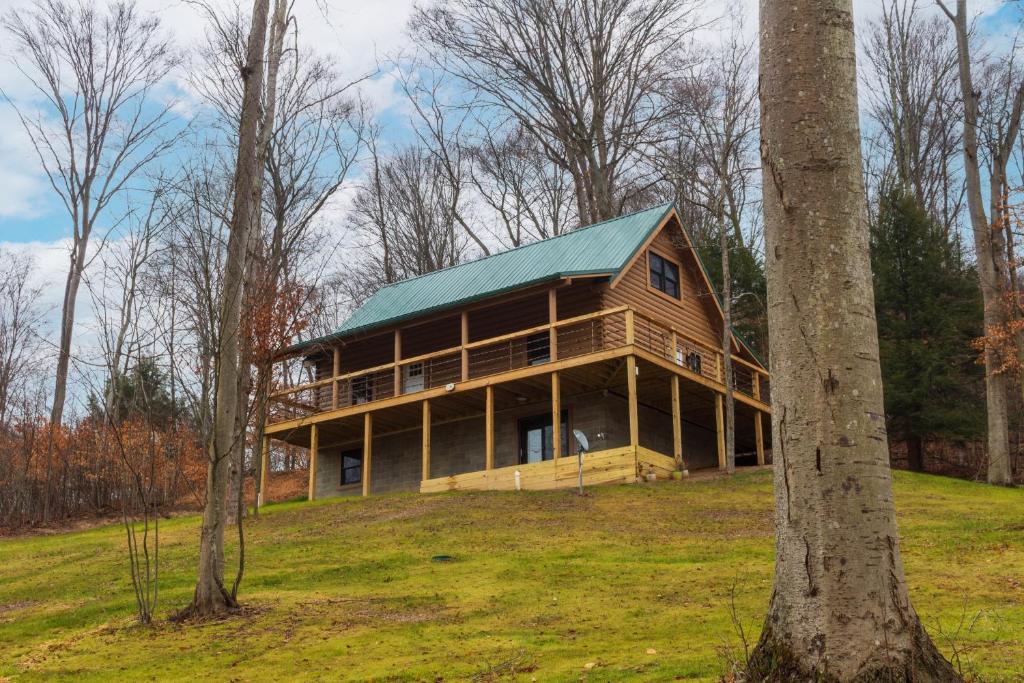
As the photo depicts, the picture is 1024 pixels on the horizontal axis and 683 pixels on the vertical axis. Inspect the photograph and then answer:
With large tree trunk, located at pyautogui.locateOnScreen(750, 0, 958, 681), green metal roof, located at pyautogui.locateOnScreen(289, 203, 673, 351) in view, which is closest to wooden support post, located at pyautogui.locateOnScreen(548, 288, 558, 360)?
green metal roof, located at pyautogui.locateOnScreen(289, 203, 673, 351)

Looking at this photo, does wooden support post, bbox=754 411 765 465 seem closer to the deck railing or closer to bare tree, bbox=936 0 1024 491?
the deck railing

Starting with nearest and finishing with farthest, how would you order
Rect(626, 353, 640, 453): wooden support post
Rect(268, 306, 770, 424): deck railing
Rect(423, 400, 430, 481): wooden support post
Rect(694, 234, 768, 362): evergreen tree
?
Rect(626, 353, 640, 453): wooden support post < Rect(268, 306, 770, 424): deck railing < Rect(423, 400, 430, 481): wooden support post < Rect(694, 234, 768, 362): evergreen tree

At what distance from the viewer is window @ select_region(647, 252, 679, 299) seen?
28703mm

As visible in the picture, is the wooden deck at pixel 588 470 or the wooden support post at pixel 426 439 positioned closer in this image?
the wooden deck at pixel 588 470

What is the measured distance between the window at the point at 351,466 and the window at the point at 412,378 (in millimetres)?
2976

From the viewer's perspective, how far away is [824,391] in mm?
5004

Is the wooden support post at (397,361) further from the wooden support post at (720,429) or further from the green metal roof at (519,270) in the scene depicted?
the wooden support post at (720,429)

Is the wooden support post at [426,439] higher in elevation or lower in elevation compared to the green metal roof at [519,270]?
lower

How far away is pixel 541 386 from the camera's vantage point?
26.3m

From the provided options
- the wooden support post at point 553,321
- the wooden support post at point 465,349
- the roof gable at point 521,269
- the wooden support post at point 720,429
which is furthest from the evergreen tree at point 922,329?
the wooden support post at point 465,349

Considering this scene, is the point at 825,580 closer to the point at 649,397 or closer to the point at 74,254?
the point at 649,397

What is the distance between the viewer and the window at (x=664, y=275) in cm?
2870

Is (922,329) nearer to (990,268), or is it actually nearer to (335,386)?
(990,268)

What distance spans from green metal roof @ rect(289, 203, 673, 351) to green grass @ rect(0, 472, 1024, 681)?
635 cm
